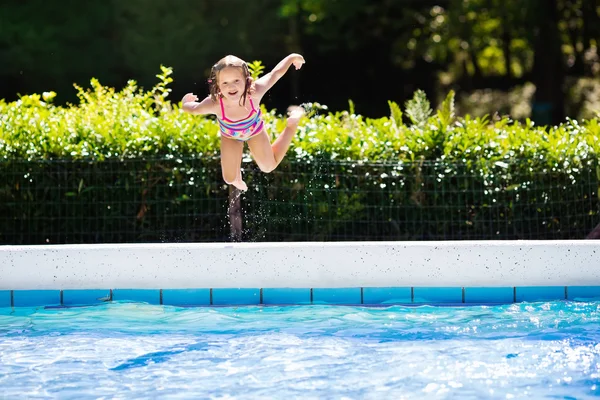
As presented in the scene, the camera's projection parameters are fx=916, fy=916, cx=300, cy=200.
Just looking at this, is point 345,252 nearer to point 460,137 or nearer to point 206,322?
point 206,322

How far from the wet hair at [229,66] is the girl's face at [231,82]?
0.02m

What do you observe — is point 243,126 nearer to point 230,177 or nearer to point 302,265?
point 230,177

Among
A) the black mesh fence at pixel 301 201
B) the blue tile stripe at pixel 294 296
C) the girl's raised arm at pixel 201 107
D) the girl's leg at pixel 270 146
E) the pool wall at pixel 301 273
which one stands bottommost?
the blue tile stripe at pixel 294 296

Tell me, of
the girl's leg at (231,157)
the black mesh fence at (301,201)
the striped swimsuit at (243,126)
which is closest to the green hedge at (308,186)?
the black mesh fence at (301,201)

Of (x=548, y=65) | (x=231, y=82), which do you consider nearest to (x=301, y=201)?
(x=231, y=82)

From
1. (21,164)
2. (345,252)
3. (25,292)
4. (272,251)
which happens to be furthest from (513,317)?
(21,164)

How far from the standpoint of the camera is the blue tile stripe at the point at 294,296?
6945mm

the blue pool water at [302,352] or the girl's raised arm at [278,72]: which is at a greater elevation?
the girl's raised arm at [278,72]

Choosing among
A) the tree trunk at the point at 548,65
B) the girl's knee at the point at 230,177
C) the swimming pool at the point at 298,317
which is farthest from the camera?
the tree trunk at the point at 548,65

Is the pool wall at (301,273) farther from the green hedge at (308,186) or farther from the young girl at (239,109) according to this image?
the green hedge at (308,186)

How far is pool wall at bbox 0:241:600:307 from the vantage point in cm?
691

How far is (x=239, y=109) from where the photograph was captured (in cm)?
675

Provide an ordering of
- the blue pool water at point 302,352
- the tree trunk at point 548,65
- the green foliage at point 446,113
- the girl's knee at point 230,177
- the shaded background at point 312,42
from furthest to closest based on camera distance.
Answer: the shaded background at point 312,42 < the tree trunk at point 548,65 < the green foliage at point 446,113 < the girl's knee at point 230,177 < the blue pool water at point 302,352

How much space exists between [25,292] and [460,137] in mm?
4071
